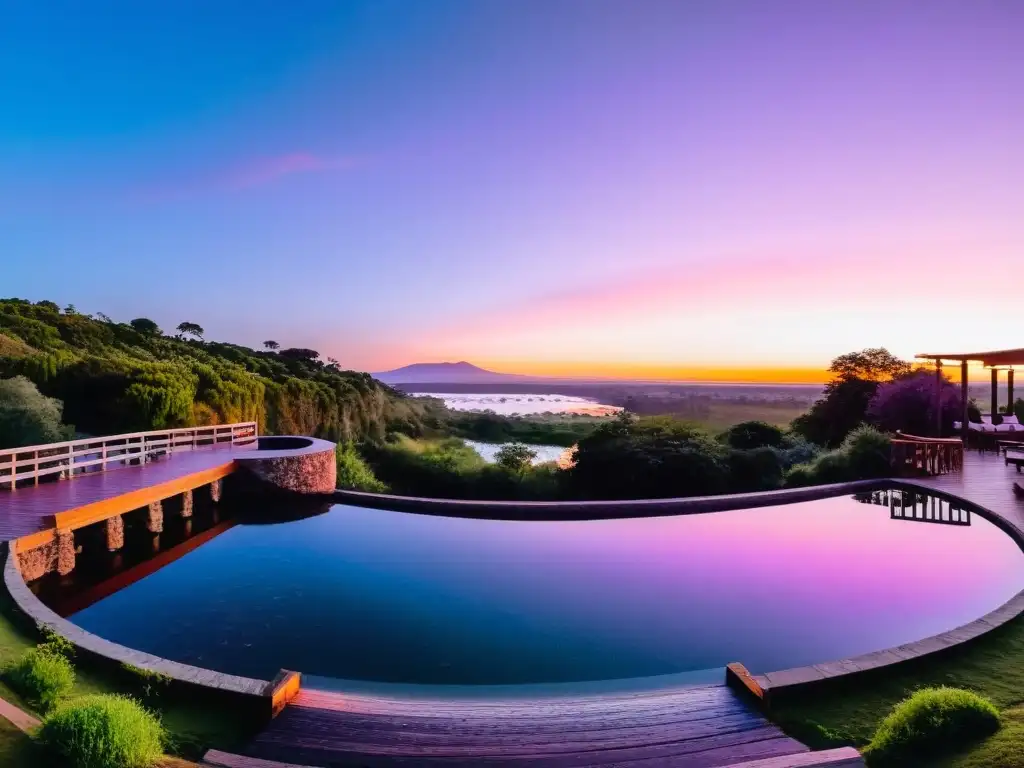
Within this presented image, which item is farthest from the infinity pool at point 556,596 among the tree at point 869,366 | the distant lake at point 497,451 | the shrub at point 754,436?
the tree at point 869,366

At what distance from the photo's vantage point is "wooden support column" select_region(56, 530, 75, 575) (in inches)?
248

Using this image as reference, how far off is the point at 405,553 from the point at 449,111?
8.21m

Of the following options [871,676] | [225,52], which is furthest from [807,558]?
[225,52]

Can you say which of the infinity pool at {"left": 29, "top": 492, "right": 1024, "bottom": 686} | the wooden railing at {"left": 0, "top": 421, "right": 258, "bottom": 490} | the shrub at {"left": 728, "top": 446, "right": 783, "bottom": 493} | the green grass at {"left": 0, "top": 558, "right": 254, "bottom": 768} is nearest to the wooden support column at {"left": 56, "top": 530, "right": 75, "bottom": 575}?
the infinity pool at {"left": 29, "top": 492, "right": 1024, "bottom": 686}

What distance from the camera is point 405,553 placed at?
714 centimetres

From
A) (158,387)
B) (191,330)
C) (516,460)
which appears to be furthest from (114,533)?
(191,330)

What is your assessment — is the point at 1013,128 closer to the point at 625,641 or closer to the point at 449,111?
the point at 449,111

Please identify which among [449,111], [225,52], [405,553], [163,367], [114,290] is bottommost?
[405,553]

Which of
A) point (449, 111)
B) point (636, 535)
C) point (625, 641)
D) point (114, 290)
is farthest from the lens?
point (114, 290)

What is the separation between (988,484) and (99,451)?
14613 millimetres

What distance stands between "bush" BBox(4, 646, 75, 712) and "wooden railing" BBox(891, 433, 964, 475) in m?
12.1

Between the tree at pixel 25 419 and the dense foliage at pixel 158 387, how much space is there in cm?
200

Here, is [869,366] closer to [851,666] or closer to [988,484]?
[988,484]

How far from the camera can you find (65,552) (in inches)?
252
